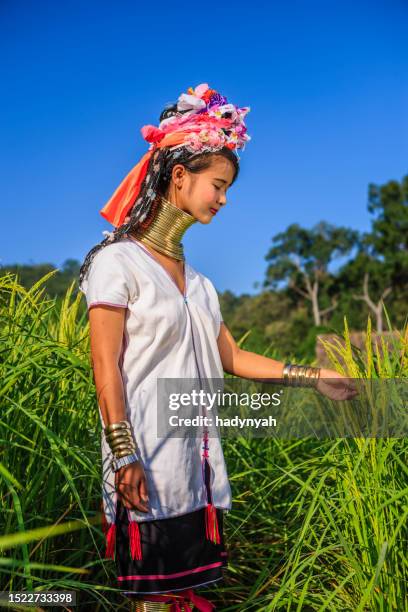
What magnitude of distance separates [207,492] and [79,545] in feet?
1.72

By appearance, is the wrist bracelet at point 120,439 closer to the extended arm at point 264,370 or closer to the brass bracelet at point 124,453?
the brass bracelet at point 124,453

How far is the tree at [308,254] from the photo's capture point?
140 ft

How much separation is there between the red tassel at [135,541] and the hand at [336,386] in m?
0.65

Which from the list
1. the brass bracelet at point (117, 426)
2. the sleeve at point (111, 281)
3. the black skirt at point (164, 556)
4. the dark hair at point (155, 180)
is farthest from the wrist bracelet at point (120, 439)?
the dark hair at point (155, 180)

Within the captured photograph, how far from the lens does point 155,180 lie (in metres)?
1.74

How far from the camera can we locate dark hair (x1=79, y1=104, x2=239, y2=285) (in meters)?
1.72

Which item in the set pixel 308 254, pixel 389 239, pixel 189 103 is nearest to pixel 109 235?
pixel 189 103

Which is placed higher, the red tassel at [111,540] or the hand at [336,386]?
the hand at [336,386]

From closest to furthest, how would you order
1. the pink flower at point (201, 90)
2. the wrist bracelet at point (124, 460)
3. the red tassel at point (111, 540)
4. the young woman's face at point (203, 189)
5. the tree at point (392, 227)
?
the wrist bracelet at point (124, 460), the red tassel at point (111, 540), the young woman's face at point (203, 189), the pink flower at point (201, 90), the tree at point (392, 227)

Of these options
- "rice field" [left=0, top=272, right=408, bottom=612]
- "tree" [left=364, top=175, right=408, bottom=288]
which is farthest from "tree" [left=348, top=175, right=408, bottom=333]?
"rice field" [left=0, top=272, right=408, bottom=612]

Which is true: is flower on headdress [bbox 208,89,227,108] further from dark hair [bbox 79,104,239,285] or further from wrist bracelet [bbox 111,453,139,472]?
wrist bracelet [bbox 111,453,139,472]

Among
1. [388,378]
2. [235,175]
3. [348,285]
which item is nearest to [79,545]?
[388,378]

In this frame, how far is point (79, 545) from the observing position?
76.9 inches

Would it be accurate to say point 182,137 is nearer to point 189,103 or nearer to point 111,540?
point 189,103
